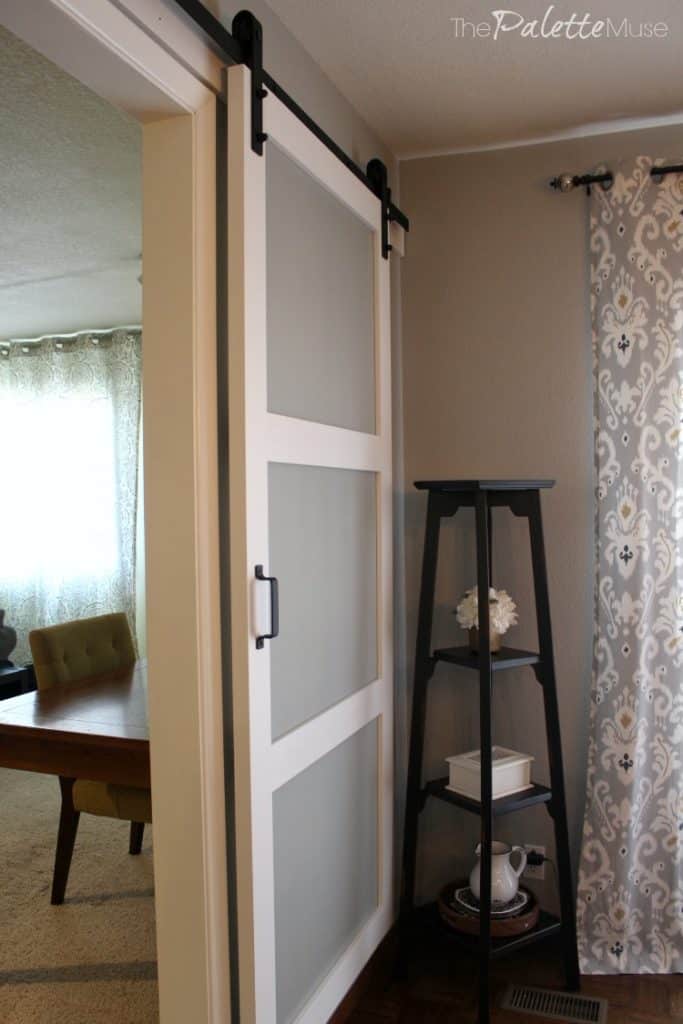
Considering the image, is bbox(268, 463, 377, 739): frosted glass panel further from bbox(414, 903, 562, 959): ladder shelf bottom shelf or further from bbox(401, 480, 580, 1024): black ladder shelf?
bbox(414, 903, 562, 959): ladder shelf bottom shelf

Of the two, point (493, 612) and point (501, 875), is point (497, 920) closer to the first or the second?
point (501, 875)

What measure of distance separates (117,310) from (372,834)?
340cm

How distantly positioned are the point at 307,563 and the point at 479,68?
51.5 inches

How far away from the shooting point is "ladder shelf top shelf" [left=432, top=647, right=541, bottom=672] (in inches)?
92.6

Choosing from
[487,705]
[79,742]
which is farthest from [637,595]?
[79,742]

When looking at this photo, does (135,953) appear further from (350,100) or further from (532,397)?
(350,100)

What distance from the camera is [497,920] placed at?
7.90 feet

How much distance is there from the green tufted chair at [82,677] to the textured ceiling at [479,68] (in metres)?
2.01

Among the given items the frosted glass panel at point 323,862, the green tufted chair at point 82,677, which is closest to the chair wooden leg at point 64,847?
the green tufted chair at point 82,677

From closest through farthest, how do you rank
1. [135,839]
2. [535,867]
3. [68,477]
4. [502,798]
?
[502,798] → [535,867] → [135,839] → [68,477]

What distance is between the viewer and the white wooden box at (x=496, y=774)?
2410 millimetres

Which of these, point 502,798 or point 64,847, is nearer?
point 502,798

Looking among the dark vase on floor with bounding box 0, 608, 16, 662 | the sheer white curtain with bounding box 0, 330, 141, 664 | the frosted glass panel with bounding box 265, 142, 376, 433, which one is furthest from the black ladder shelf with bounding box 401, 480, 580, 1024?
the dark vase on floor with bounding box 0, 608, 16, 662

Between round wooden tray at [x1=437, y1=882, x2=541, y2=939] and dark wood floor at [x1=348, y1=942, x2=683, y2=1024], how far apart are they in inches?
6.9
